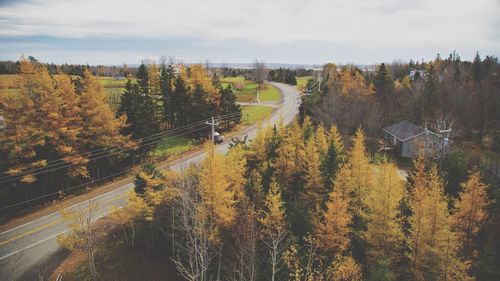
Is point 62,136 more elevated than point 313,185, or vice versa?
point 62,136

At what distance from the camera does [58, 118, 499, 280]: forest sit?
83.9 feet

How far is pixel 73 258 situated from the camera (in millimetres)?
30828

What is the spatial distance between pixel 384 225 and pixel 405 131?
34805 millimetres

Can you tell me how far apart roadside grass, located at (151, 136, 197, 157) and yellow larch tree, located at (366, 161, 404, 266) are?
3373 cm

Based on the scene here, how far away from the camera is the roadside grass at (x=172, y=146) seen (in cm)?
5363

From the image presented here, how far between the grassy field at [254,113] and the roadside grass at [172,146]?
627 inches

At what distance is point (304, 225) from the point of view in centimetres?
2973

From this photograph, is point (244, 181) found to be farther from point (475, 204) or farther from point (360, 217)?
point (475, 204)

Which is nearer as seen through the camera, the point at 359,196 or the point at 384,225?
the point at 384,225

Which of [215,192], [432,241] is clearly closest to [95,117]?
[215,192]

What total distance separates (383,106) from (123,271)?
187ft

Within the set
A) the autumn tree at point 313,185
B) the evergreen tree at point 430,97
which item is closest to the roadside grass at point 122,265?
the autumn tree at point 313,185

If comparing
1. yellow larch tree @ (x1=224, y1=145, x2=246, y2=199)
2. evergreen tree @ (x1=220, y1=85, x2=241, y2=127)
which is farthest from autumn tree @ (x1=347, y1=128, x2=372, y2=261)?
evergreen tree @ (x1=220, y1=85, x2=241, y2=127)

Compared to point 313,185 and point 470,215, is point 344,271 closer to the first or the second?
point 313,185
